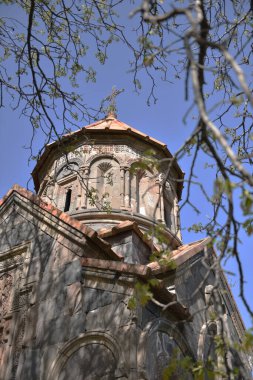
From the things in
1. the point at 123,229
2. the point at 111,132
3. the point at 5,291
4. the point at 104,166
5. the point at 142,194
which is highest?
the point at 111,132

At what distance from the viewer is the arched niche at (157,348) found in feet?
16.8

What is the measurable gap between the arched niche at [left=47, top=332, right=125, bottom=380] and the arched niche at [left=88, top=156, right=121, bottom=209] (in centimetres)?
568

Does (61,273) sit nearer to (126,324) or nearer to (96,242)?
(96,242)

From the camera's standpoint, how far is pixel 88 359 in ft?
17.6

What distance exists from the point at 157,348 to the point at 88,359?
91 centimetres

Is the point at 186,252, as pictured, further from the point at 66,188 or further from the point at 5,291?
the point at 66,188

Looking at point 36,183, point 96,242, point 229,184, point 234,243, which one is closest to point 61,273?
point 96,242

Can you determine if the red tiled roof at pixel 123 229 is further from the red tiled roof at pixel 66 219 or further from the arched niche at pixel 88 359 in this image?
the arched niche at pixel 88 359

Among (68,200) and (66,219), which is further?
(68,200)

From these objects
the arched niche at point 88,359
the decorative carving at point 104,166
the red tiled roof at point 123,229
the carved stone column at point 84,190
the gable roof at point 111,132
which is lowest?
the arched niche at point 88,359

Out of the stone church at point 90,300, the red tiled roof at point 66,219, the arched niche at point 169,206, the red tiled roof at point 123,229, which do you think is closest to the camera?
the stone church at point 90,300

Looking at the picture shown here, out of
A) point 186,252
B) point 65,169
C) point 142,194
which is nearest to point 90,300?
point 186,252

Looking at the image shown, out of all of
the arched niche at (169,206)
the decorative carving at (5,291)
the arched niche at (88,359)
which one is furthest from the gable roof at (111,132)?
the arched niche at (88,359)

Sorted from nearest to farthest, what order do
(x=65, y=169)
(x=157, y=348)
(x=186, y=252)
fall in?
1. (x=157, y=348)
2. (x=186, y=252)
3. (x=65, y=169)
